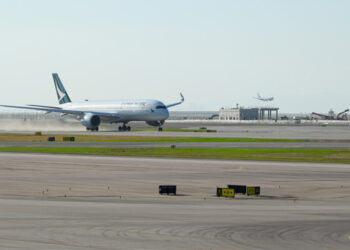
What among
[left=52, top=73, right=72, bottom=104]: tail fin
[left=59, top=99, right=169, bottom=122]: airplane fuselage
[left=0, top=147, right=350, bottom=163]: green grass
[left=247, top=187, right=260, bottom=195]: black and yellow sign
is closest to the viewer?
[left=247, top=187, right=260, bottom=195]: black and yellow sign

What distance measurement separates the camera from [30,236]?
2170cm

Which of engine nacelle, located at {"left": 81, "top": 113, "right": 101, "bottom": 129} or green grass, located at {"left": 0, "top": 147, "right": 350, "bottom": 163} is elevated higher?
engine nacelle, located at {"left": 81, "top": 113, "right": 101, "bottom": 129}

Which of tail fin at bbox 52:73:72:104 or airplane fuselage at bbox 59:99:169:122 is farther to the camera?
tail fin at bbox 52:73:72:104

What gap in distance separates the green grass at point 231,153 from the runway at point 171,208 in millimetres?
9276

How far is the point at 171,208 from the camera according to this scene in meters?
29.8

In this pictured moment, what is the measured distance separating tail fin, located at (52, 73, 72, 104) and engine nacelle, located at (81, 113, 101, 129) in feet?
68.4

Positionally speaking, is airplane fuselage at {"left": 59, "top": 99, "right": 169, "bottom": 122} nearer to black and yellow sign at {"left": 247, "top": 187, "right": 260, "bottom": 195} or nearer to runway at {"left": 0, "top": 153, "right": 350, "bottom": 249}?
runway at {"left": 0, "top": 153, "right": 350, "bottom": 249}

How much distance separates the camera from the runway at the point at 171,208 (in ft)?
69.8

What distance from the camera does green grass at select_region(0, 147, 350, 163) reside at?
211 ft

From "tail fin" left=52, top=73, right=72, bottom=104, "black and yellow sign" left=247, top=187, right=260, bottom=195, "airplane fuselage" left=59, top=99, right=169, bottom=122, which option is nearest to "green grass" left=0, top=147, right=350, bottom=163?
"black and yellow sign" left=247, top=187, right=260, bottom=195

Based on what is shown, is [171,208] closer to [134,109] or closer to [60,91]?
[134,109]

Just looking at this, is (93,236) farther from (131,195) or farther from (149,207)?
(131,195)

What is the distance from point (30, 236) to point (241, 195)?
16450mm

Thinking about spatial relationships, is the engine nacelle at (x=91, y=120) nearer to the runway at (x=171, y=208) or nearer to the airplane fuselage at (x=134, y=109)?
the airplane fuselage at (x=134, y=109)
